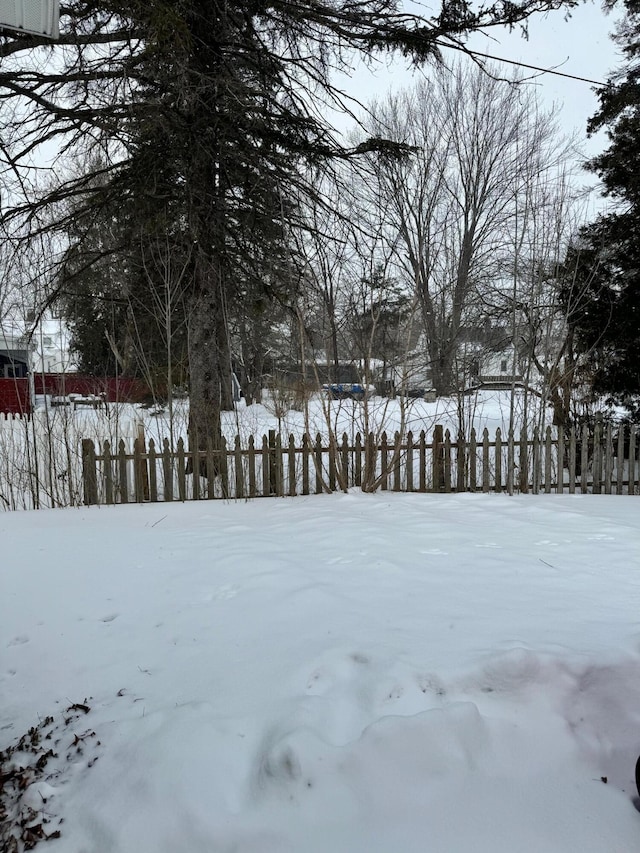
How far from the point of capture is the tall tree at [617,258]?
26.5ft

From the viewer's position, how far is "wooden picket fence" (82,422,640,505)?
21.4 ft

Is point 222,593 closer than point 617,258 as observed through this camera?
Yes

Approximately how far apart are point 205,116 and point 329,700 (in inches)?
272

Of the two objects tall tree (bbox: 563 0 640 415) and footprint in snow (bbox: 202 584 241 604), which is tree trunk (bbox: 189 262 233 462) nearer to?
footprint in snow (bbox: 202 584 241 604)

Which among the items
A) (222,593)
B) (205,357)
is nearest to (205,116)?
(205,357)

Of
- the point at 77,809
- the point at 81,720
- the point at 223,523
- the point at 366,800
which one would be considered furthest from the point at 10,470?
the point at 366,800

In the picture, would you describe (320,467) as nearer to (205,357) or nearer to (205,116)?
(205,357)

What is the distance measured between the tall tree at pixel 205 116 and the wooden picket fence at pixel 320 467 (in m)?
1.17

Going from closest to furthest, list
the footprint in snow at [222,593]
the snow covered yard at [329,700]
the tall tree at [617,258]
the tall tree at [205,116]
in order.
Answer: the snow covered yard at [329,700], the footprint in snow at [222,593], the tall tree at [205,116], the tall tree at [617,258]

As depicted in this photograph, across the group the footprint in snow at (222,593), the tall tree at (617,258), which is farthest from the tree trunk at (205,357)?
the tall tree at (617,258)

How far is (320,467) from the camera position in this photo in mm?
6727

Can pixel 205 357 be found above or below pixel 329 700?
above

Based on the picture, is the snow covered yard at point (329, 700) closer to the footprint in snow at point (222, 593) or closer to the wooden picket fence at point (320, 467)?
the footprint in snow at point (222, 593)

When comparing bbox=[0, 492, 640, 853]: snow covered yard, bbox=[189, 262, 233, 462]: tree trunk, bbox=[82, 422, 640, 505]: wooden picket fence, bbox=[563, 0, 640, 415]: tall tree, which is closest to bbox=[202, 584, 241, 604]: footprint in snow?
bbox=[0, 492, 640, 853]: snow covered yard
